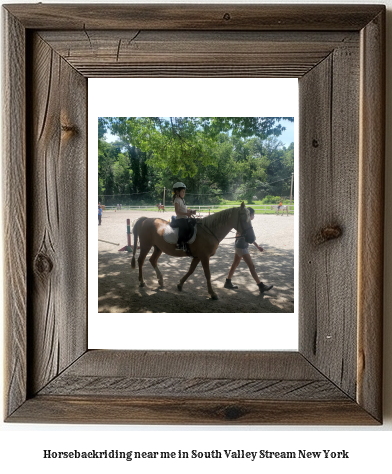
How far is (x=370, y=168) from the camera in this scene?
72cm

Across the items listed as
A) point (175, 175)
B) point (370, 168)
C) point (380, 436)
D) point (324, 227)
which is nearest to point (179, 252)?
point (175, 175)

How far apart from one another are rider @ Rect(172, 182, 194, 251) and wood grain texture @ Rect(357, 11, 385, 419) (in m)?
0.34

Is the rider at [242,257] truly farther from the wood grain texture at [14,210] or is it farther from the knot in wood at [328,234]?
the wood grain texture at [14,210]

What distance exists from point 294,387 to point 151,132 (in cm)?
58

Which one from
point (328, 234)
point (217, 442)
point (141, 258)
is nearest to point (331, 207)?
point (328, 234)

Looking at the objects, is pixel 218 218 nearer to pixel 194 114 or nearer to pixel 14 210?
pixel 194 114

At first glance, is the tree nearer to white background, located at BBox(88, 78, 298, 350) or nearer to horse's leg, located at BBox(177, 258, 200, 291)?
white background, located at BBox(88, 78, 298, 350)

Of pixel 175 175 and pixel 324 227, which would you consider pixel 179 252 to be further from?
pixel 324 227

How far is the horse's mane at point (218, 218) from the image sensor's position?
29.5 inches

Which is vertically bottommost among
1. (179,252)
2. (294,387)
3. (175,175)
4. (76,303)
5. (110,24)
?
(294,387)

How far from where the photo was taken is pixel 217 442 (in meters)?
0.77

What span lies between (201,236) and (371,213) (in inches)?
13.0

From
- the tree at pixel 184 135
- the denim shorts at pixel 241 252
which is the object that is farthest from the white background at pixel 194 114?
the denim shorts at pixel 241 252

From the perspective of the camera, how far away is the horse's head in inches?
29.6
